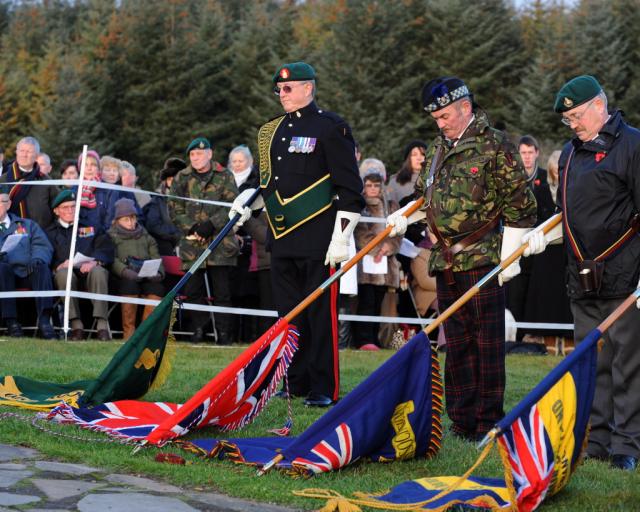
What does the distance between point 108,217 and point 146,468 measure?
725 cm

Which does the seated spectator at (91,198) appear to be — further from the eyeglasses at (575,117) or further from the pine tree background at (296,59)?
the pine tree background at (296,59)

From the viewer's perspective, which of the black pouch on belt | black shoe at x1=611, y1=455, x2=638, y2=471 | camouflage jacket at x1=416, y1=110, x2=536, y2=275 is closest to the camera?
black shoe at x1=611, y1=455, x2=638, y2=471

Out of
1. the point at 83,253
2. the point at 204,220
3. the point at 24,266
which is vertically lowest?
the point at 24,266

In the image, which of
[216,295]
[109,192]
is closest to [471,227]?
[216,295]

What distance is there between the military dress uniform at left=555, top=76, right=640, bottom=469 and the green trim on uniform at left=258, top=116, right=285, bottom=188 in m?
2.42

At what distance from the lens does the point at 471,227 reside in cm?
715

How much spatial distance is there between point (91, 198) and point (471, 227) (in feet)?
21.0

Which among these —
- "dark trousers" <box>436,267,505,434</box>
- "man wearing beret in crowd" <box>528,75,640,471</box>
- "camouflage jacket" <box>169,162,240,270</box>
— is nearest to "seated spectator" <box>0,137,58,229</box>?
"camouflage jacket" <box>169,162,240,270</box>

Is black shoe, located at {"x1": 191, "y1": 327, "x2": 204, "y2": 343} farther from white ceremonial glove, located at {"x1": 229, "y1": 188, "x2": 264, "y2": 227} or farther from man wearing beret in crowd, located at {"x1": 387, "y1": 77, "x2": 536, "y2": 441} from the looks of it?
man wearing beret in crowd, located at {"x1": 387, "y1": 77, "x2": 536, "y2": 441}

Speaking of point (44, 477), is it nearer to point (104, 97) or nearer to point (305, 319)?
point (305, 319)

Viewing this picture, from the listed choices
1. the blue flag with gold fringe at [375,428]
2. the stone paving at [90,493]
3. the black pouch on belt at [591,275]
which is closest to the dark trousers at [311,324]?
the blue flag with gold fringe at [375,428]

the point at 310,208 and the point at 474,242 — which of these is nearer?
the point at 474,242

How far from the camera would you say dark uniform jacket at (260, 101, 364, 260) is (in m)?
8.22

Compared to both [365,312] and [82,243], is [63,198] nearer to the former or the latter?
[82,243]
